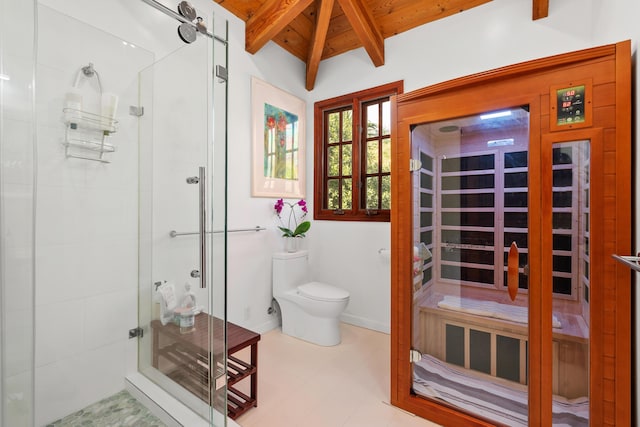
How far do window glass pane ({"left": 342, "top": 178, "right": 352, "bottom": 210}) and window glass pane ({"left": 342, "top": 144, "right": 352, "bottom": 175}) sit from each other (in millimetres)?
90

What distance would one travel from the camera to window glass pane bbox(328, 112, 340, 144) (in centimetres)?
305

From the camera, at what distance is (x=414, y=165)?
1615 millimetres

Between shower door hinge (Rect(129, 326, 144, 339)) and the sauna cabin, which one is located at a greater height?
the sauna cabin

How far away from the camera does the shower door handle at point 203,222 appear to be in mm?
1284

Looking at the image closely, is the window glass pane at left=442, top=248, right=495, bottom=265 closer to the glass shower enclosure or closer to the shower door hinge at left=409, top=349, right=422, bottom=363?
the shower door hinge at left=409, top=349, right=422, bottom=363

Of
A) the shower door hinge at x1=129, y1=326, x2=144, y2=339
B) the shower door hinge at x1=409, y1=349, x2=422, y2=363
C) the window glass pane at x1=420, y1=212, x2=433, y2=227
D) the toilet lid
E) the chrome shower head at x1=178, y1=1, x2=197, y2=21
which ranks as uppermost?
the chrome shower head at x1=178, y1=1, x2=197, y2=21

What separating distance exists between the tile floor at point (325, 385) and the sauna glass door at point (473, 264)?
12.0 inches

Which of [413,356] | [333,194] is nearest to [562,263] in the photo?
Answer: [413,356]

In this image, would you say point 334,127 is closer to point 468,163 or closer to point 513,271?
point 468,163

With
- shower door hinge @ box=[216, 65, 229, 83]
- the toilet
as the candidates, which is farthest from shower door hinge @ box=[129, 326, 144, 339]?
shower door hinge @ box=[216, 65, 229, 83]

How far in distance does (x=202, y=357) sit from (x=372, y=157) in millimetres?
2220

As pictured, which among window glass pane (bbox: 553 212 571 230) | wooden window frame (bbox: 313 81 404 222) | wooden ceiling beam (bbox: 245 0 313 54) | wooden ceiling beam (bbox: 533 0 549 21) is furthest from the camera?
wooden window frame (bbox: 313 81 404 222)

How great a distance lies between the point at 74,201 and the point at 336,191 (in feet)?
6.97

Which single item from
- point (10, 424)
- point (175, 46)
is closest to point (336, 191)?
point (175, 46)
